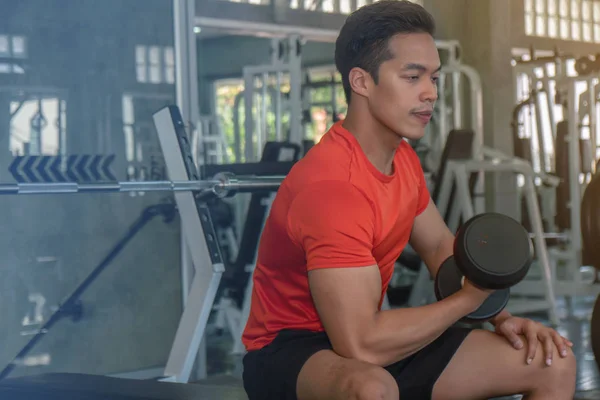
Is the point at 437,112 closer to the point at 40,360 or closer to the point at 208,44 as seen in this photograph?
the point at 208,44

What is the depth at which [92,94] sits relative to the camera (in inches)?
128

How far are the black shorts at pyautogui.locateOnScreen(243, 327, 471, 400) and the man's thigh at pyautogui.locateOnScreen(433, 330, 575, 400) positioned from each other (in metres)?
0.02

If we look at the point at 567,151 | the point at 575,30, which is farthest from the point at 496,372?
the point at 575,30

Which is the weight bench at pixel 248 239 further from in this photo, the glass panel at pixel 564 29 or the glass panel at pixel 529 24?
the glass panel at pixel 564 29

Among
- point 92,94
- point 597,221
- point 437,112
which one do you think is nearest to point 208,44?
point 437,112

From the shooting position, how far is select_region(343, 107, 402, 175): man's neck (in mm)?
1596

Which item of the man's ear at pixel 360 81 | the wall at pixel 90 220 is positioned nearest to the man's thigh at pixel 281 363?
the man's ear at pixel 360 81

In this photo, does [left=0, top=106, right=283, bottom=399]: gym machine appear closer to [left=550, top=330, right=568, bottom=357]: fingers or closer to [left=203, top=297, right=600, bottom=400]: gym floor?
[left=203, top=297, right=600, bottom=400]: gym floor

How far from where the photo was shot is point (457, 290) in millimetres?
1535

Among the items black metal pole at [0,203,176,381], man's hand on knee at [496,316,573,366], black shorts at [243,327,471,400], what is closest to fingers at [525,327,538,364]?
man's hand on knee at [496,316,573,366]

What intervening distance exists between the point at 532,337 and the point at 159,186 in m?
1.17

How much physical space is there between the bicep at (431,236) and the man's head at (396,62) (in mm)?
241

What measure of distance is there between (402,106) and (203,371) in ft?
7.43

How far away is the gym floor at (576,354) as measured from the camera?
294 cm
